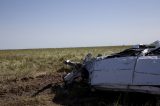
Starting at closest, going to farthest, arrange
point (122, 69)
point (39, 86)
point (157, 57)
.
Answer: point (157, 57)
point (122, 69)
point (39, 86)

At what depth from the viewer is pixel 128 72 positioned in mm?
7770

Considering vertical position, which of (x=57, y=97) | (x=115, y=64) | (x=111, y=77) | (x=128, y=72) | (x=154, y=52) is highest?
(x=154, y=52)

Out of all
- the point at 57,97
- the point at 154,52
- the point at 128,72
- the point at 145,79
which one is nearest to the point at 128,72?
the point at 128,72

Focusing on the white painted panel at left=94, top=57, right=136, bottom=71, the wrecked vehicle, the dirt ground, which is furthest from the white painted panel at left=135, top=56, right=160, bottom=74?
the dirt ground

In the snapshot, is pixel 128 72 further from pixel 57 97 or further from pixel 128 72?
pixel 57 97

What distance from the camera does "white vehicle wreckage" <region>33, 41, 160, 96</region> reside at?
7258mm

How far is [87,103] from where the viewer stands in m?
8.53

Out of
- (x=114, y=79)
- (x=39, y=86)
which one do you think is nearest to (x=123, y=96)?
(x=114, y=79)

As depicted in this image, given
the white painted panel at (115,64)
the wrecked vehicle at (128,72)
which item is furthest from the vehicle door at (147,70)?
the white painted panel at (115,64)

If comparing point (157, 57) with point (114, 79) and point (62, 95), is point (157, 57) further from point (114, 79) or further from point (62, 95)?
point (62, 95)

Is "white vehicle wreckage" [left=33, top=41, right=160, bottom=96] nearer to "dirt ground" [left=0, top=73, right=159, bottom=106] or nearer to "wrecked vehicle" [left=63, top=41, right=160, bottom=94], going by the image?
"wrecked vehicle" [left=63, top=41, right=160, bottom=94]

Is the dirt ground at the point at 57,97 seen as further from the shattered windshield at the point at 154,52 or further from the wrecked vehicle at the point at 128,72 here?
the shattered windshield at the point at 154,52

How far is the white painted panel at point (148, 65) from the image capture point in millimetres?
7180

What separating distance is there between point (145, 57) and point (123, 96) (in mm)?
→ 1452
